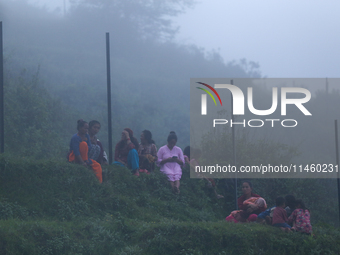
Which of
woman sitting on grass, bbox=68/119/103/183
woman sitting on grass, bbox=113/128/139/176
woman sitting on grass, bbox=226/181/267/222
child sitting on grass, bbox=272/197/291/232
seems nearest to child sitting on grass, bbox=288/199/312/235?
child sitting on grass, bbox=272/197/291/232

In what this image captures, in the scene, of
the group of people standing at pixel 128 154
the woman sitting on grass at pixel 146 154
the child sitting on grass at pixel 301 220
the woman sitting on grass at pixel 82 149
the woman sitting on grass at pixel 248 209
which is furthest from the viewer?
the woman sitting on grass at pixel 146 154

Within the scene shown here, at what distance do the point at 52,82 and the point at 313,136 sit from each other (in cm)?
2269

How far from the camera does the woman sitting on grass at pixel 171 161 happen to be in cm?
959

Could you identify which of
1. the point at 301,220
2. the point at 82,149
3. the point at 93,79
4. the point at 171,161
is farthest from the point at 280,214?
the point at 93,79

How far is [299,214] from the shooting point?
679 cm

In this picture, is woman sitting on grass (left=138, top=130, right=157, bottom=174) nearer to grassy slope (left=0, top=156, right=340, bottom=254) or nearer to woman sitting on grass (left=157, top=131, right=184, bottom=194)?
woman sitting on grass (left=157, top=131, right=184, bottom=194)

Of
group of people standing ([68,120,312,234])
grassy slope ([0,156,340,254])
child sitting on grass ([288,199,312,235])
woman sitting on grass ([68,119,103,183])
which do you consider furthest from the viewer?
woman sitting on grass ([68,119,103,183])

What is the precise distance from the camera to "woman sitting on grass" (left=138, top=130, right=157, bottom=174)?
955cm

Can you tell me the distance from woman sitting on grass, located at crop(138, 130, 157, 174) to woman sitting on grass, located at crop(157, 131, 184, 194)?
244 millimetres

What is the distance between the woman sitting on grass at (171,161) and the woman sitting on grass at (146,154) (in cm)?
24

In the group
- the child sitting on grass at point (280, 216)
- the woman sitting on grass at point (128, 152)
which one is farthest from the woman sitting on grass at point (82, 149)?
the child sitting on grass at point (280, 216)

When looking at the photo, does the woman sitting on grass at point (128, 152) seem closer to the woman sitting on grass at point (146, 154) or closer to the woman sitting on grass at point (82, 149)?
the woman sitting on grass at point (146, 154)

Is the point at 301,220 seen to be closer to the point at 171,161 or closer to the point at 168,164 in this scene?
the point at 171,161

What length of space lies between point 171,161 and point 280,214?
3522 millimetres
